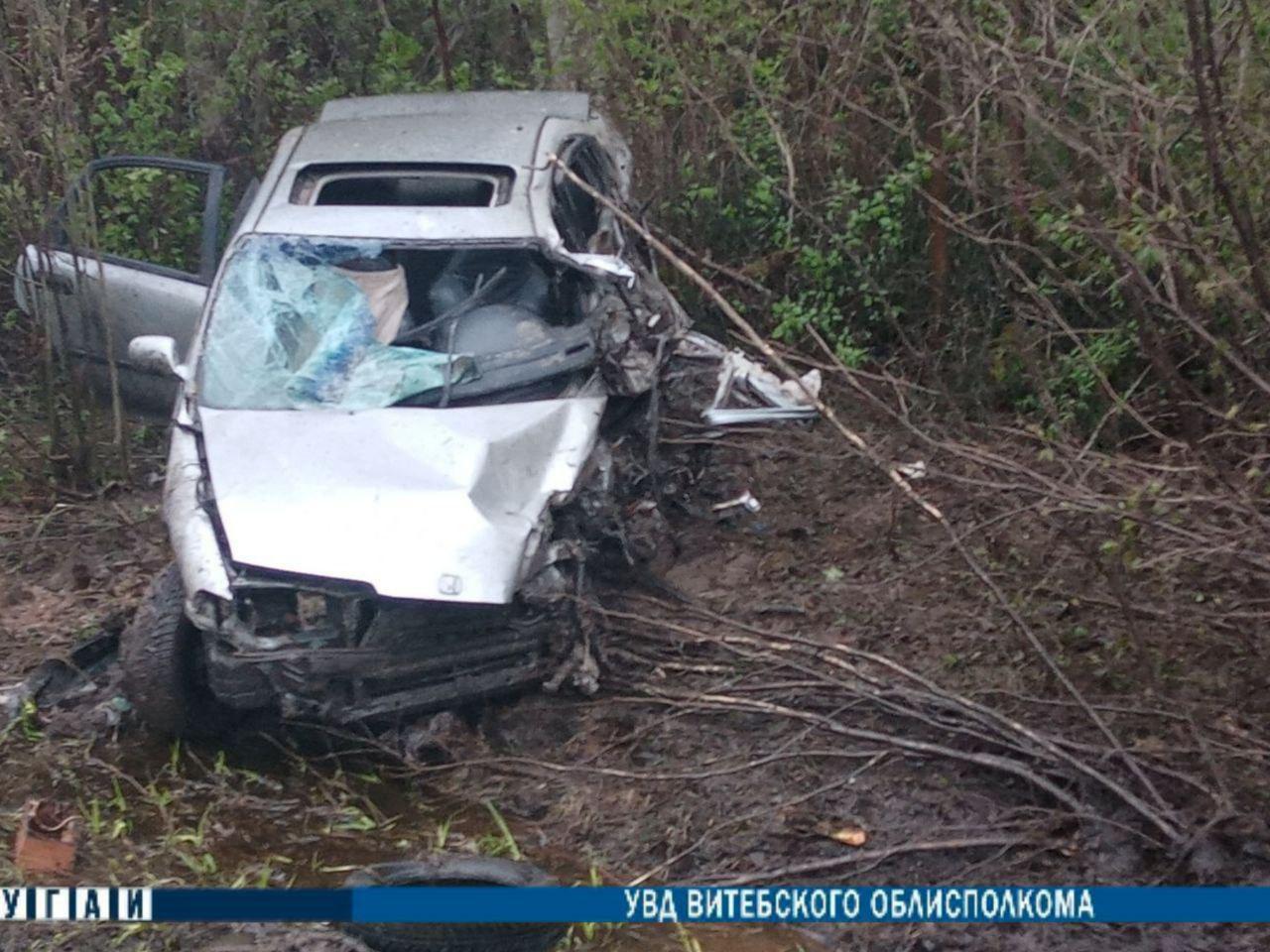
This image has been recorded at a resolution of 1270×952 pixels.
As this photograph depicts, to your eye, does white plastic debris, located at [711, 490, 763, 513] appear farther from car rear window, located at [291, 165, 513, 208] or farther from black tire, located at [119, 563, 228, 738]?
black tire, located at [119, 563, 228, 738]

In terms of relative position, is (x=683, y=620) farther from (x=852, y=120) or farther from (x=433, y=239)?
(x=852, y=120)

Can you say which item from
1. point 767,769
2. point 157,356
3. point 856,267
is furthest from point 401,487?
point 856,267

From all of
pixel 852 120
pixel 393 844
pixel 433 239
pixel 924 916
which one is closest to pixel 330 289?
pixel 433 239

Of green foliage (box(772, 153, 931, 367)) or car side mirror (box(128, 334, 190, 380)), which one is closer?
car side mirror (box(128, 334, 190, 380))

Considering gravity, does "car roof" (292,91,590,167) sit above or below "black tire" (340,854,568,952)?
above

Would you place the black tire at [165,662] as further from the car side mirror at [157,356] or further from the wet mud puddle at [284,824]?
the car side mirror at [157,356]

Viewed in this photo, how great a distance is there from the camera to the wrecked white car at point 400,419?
14.1 ft

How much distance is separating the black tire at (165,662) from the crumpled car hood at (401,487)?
0.46 m

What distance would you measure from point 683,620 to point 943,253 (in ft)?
11.0

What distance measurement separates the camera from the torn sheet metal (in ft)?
21.7

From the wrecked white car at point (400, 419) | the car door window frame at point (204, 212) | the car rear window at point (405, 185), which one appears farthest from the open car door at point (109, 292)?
the car rear window at point (405, 185)

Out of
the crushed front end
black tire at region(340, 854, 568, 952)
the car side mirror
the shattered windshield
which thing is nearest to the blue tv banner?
black tire at region(340, 854, 568, 952)

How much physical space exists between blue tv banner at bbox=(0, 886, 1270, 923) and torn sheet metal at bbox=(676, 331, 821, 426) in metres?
3.79

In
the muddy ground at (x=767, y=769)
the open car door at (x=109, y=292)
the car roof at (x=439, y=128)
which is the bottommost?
the muddy ground at (x=767, y=769)
